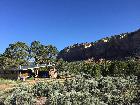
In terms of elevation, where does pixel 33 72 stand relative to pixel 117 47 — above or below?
below

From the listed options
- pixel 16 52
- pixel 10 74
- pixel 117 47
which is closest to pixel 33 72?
pixel 10 74

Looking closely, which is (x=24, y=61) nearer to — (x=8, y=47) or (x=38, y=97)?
(x=8, y=47)

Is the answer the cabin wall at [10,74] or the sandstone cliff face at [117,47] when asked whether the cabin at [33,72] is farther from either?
the sandstone cliff face at [117,47]

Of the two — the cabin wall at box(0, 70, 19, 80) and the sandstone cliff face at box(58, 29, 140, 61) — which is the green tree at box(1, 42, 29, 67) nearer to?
the cabin wall at box(0, 70, 19, 80)

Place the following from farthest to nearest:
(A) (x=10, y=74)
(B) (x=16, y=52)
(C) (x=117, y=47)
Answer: (C) (x=117, y=47) → (B) (x=16, y=52) → (A) (x=10, y=74)

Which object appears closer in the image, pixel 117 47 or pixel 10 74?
pixel 10 74

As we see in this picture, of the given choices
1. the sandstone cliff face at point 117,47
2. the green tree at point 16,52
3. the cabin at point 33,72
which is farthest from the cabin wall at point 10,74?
the sandstone cliff face at point 117,47

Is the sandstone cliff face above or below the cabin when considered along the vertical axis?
above

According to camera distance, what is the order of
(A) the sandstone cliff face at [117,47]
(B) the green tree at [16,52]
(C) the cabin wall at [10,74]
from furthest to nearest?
1. (A) the sandstone cliff face at [117,47]
2. (B) the green tree at [16,52]
3. (C) the cabin wall at [10,74]

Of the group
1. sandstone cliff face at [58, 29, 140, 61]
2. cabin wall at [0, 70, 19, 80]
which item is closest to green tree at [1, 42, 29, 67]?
cabin wall at [0, 70, 19, 80]

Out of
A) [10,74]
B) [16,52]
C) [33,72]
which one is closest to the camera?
[10,74]

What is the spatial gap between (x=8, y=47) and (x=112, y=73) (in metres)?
54.7

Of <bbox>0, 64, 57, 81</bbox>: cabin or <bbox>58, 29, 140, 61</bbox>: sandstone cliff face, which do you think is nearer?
<bbox>0, 64, 57, 81</bbox>: cabin

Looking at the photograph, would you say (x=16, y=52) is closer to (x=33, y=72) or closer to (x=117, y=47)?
(x=33, y=72)
